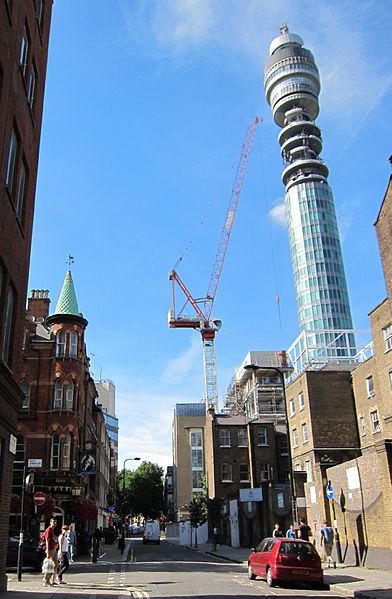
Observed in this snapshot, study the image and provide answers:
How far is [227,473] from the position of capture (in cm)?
6075

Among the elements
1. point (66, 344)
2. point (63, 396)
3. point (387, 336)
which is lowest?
point (63, 396)

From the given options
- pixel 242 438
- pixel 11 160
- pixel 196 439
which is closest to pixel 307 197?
pixel 196 439

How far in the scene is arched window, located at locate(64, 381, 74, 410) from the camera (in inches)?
1525

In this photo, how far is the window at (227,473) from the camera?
198ft

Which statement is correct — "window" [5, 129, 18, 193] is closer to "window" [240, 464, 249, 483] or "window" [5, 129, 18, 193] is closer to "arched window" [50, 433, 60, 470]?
"arched window" [50, 433, 60, 470]

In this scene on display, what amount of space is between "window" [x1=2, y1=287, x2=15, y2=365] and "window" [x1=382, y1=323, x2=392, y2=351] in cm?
2494

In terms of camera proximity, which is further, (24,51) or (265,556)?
(265,556)

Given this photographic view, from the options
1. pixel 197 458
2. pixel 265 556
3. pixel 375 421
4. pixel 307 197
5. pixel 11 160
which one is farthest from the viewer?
pixel 307 197

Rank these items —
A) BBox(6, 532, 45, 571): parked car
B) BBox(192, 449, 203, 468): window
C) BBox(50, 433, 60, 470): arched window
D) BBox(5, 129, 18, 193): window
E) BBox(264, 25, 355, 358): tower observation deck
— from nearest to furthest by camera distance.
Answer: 1. BBox(5, 129, 18, 193): window
2. BBox(6, 532, 45, 571): parked car
3. BBox(50, 433, 60, 470): arched window
4. BBox(192, 449, 203, 468): window
5. BBox(264, 25, 355, 358): tower observation deck

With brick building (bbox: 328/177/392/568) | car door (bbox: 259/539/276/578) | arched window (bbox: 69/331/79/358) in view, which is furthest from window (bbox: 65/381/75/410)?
car door (bbox: 259/539/276/578)

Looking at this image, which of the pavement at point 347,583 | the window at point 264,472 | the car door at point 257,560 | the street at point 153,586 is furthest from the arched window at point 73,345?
the window at point 264,472

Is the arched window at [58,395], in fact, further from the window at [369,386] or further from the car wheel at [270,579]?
the car wheel at [270,579]

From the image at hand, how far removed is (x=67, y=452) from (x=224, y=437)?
27268mm

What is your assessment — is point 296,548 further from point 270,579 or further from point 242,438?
point 242,438
